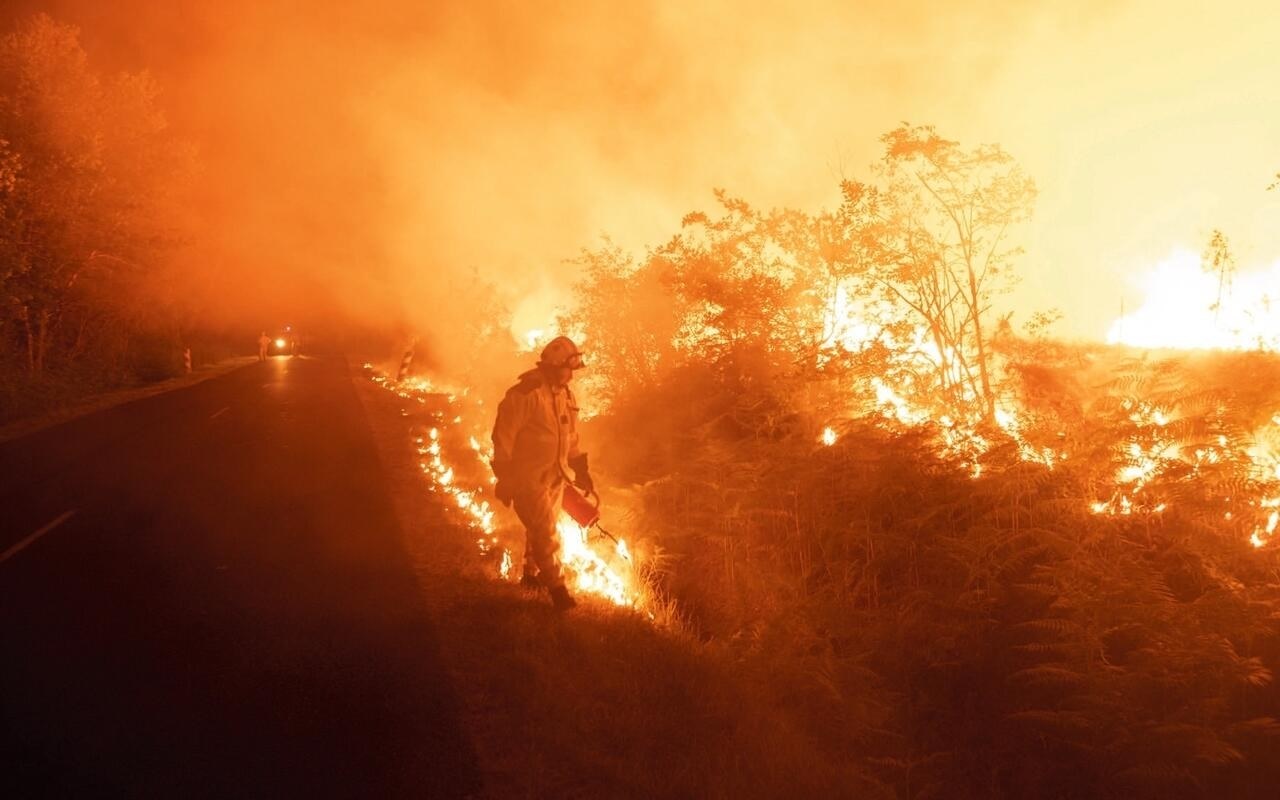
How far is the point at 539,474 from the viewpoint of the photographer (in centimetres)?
703

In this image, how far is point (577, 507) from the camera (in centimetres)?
741

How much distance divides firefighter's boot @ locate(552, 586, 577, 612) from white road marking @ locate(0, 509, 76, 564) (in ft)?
16.1

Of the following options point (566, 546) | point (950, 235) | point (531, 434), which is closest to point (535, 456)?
point (531, 434)

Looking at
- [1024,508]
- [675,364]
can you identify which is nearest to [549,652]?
[1024,508]

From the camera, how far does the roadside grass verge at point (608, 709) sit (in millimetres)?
4441

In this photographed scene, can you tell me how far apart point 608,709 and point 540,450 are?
2386mm

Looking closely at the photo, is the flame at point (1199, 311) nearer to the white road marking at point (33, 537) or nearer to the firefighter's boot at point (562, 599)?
the firefighter's boot at point (562, 599)

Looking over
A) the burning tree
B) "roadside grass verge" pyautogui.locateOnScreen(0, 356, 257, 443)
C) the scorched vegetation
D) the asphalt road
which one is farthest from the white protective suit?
"roadside grass verge" pyautogui.locateOnScreen(0, 356, 257, 443)

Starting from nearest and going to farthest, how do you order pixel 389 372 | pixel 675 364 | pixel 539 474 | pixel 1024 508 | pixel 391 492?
pixel 539 474, pixel 1024 508, pixel 391 492, pixel 675 364, pixel 389 372

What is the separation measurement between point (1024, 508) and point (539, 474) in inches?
169

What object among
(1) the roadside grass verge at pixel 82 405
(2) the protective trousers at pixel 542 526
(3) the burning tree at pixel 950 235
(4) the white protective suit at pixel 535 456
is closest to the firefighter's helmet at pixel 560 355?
(4) the white protective suit at pixel 535 456

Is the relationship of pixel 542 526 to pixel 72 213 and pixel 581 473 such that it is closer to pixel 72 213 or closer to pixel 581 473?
pixel 581 473

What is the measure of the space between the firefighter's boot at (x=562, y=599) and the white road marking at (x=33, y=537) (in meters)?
4.91

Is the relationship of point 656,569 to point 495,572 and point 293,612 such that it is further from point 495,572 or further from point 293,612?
point 293,612
